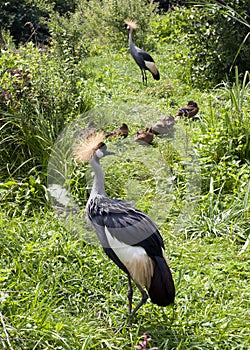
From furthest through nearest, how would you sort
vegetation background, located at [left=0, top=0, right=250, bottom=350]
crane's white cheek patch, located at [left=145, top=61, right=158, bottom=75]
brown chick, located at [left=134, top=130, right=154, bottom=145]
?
crane's white cheek patch, located at [left=145, top=61, right=158, bottom=75] < brown chick, located at [left=134, top=130, right=154, bottom=145] < vegetation background, located at [left=0, top=0, right=250, bottom=350]

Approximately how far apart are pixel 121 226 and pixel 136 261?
0.67 ft

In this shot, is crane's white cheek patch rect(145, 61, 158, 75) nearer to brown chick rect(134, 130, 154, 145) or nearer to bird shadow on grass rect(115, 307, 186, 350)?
brown chick rect(134, 130, 154, 145)

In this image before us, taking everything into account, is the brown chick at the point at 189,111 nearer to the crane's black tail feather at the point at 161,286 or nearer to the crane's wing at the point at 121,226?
the crane's wing at the point at 121,226

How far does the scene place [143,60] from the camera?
24.6ft

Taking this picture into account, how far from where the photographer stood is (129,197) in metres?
4.60

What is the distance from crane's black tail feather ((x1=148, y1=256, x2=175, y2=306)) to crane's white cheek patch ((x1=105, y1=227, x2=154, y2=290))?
0.03 meters

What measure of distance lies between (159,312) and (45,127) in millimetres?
2137

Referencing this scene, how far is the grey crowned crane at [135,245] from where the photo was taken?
3080 mm

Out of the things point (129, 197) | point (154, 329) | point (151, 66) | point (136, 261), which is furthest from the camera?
point (151, 66)

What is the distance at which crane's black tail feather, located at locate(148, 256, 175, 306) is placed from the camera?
3078 mm

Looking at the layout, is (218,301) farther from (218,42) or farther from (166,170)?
(218,42)

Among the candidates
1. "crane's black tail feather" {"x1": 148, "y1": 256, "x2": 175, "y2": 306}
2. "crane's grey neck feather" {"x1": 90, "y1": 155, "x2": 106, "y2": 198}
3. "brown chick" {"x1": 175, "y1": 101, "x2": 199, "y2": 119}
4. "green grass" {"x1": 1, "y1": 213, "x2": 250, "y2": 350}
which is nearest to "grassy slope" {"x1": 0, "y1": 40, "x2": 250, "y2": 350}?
"green grass" {"x1": 1, "y1": 213, "x2": 250, "y2": 350}

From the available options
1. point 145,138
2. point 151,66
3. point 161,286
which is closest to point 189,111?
point 145,138

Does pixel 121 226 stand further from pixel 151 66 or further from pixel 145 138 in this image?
pixel 151 66
